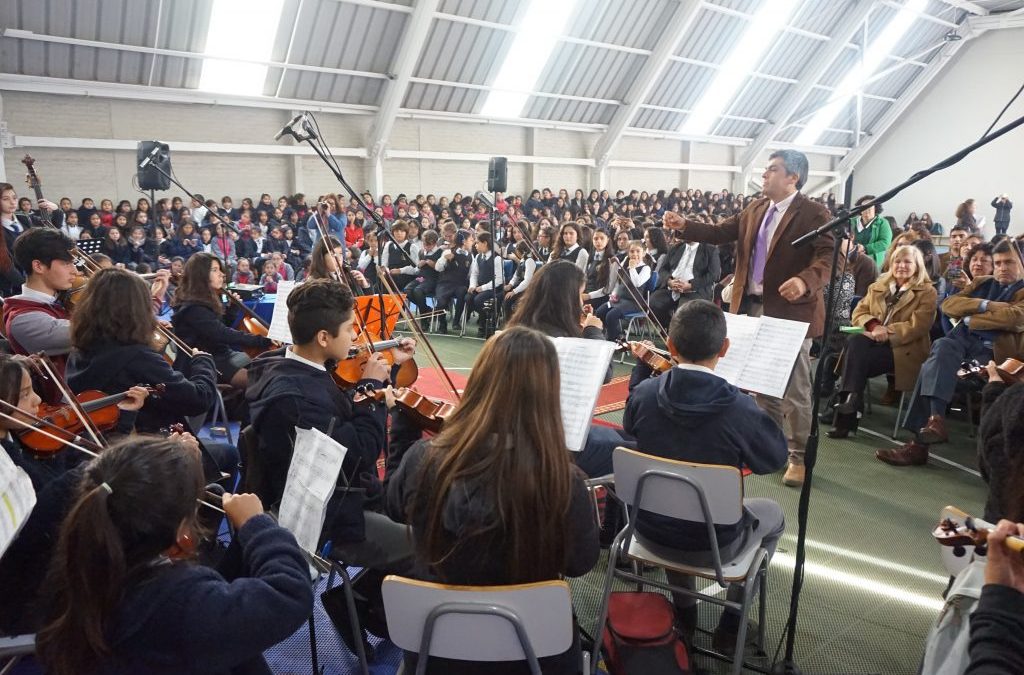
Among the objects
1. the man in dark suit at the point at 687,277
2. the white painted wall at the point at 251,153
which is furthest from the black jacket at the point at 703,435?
the white painted wall at the point at 251,153

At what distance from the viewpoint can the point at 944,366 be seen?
4.12 metres

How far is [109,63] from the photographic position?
10.6m

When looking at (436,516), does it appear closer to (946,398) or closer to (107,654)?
(107,654)

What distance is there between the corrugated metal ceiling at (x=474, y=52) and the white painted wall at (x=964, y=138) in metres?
0.90

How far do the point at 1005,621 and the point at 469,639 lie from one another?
37.2 inches

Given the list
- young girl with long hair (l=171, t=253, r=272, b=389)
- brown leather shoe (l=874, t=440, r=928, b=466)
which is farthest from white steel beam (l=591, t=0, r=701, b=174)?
young girl with long hair (l=171, t=253, r=272, b=389)

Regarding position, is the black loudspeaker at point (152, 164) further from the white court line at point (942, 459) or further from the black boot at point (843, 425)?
the white court line at point (942, 459)

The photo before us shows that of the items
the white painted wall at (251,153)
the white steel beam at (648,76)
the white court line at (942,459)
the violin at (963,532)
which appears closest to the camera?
the violin at (963,532)

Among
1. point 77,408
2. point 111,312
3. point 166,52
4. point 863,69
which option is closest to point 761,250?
point 111,312

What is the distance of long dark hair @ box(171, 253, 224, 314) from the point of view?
13.2 ft

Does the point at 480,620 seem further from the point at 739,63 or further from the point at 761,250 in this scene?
the point at 739,63

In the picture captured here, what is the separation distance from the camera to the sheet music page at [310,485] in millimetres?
1604

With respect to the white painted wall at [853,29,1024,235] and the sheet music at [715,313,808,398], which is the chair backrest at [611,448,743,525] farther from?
the white painted wall at [853,29,1024,235]

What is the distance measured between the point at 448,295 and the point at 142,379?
5.47m
